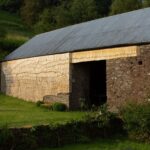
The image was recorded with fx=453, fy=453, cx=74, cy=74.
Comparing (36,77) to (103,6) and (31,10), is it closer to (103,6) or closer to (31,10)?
(103,6)

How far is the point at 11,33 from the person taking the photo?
57.6 metres

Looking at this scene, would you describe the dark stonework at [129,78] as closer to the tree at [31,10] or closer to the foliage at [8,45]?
the foliage at [8,45]

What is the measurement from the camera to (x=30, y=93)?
28.9 meters

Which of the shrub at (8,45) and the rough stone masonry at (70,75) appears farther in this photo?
the shrub at (8,45)

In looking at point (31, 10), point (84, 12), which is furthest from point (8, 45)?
point (31, 10)

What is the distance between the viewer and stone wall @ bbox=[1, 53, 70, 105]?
82.8 feet

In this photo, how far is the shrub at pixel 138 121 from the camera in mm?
15289

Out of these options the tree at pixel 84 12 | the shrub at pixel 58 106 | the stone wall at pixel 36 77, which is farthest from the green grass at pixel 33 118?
the tree at pixel 84 12

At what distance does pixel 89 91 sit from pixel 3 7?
59.5m

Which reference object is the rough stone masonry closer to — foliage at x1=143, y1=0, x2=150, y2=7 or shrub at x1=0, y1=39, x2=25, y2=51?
shrub at x1=0, y1=39, x2=25, y2=51

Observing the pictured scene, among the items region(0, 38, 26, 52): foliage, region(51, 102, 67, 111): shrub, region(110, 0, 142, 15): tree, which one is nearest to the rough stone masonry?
region(51, 102, 67, 111): shrub

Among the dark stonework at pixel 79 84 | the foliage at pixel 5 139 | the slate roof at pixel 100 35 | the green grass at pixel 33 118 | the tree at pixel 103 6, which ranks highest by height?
the tree at pixel 103 6

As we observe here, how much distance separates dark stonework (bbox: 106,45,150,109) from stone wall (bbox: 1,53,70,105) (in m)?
3.48

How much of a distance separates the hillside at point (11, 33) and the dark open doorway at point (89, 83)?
430 inches
